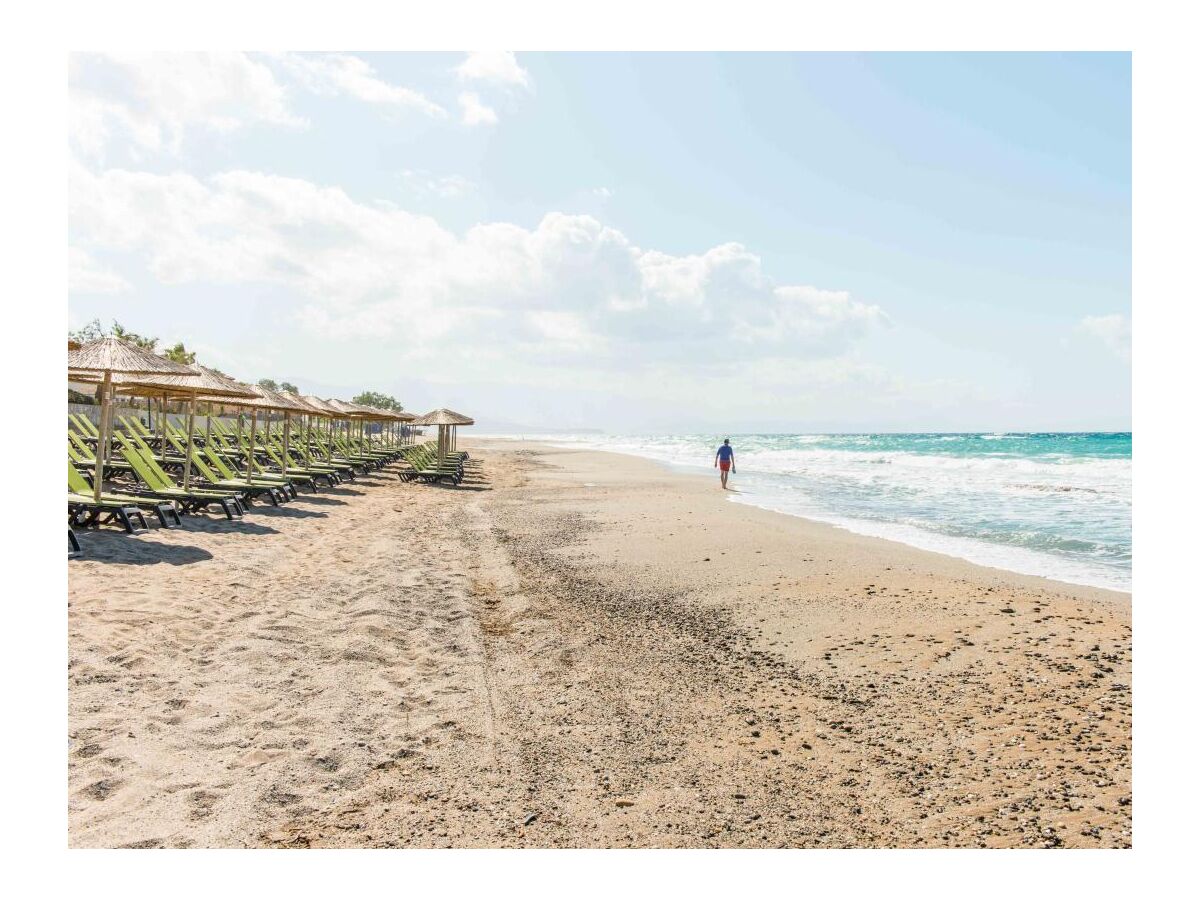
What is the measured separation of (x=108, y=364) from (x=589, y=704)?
6.21 m

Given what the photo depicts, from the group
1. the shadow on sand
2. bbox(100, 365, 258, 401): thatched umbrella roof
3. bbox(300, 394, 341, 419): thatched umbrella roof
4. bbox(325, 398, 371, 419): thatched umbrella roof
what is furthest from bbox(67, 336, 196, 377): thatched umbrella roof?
bbox(325, 398, 371, 419): thatched umbrella roof

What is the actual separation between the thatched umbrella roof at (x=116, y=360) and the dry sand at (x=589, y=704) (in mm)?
1647

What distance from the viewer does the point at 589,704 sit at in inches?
149

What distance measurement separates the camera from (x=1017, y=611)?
5414 mm

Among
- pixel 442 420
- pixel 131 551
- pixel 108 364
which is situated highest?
pixel 108 364

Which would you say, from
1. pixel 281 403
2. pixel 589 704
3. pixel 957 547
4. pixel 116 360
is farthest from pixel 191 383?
pixel 957 547

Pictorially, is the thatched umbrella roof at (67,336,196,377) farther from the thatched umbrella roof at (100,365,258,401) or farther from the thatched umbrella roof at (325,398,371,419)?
the thatched umbrella roof at (325,398,371,419)

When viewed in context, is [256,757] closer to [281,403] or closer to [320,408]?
[281,403]

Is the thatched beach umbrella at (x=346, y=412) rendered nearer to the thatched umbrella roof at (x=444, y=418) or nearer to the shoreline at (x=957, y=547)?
the thatched umbrella roof at (x=444, y=418)

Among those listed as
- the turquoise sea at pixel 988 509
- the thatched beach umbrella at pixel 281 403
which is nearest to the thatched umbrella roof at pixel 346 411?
the thatched beach umbrella at pixel 281 403

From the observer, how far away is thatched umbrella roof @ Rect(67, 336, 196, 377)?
712cm

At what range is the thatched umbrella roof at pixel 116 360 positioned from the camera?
7.12m

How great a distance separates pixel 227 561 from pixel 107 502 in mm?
1669
